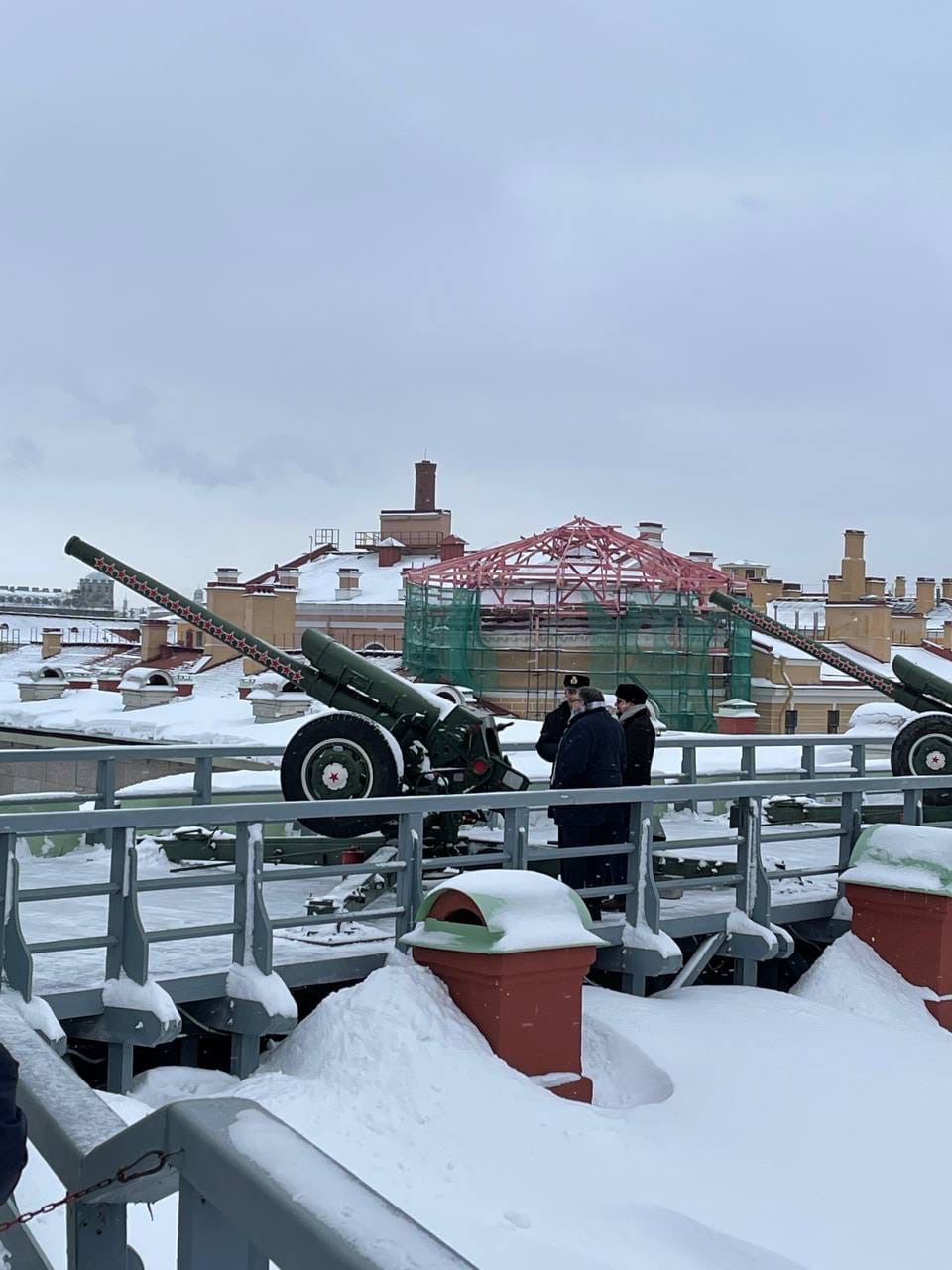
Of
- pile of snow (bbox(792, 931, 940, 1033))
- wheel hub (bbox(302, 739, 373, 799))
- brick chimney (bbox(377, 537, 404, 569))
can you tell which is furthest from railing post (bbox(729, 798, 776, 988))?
brick chimney (bbox(377, 537, 404, 569))

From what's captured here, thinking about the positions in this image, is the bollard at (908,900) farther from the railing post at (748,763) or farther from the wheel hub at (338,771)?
the railing post at (748,763)

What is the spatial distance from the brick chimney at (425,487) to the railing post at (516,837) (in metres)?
60.5

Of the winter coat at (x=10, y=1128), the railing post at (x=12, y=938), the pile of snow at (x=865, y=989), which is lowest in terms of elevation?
the pile of snow at (x=865, y=989)

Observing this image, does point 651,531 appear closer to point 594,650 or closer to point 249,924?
point 594,650

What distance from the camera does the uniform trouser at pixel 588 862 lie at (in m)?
8.12

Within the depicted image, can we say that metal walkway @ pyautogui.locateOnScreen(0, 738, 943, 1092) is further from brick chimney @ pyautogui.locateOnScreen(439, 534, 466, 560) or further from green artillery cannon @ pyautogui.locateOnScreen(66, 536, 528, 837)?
brick chimney @ pyautogui.locateOnScreen(439, 534, 466, 560)

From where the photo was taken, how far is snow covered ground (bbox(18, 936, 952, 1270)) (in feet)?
16.3

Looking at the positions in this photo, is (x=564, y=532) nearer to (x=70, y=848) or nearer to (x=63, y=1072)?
(x=70, y=848)

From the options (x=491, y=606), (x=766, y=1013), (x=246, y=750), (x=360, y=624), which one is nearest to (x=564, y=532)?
(x=491, y=606)

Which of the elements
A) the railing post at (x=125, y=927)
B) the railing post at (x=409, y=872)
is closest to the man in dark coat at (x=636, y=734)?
the railing post at (x=409, y=872)

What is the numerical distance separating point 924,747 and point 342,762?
6.98 meters

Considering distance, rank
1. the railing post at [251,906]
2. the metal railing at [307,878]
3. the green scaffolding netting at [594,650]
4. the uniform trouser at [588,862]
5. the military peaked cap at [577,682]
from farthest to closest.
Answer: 1. the green scaffolding netting at [594,650]
2. the military peaked cap at [577,682]
3. the uniform trouser at [588,862]
4. the railing post at [251,906]
5. the metal railing at [307,878]

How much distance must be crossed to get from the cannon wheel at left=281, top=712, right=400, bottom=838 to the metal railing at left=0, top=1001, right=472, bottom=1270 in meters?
6.56

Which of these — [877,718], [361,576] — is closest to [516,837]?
[877,718]
